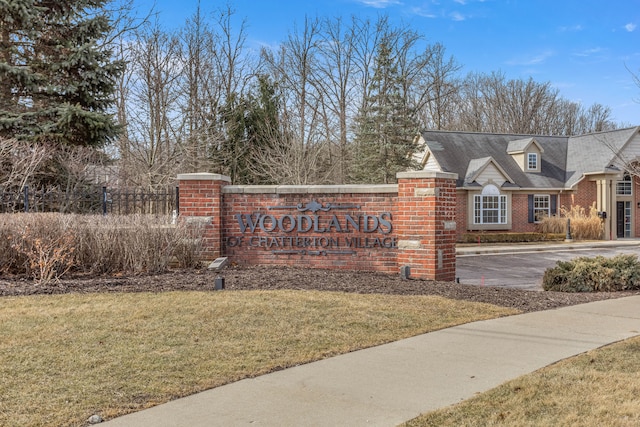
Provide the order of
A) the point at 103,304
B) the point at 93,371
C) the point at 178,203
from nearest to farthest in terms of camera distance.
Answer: the point at 93,371 < the point at 103,304 < the point at 178,203

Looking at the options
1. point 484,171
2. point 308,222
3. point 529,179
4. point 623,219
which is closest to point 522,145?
point 529,179

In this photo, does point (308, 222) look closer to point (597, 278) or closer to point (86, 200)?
point (86, 200)

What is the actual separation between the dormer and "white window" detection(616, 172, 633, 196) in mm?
4886

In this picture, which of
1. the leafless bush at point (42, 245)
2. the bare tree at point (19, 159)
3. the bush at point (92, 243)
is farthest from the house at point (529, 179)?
the leafless bush at point (42, 245)

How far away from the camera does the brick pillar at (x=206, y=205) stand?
10.6 meters

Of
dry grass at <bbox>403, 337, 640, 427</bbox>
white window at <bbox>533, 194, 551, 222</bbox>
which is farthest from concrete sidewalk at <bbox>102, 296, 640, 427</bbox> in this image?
white window at <bbox>533, 194, 551, 222</bbox>

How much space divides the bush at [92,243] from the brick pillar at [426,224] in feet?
13.1

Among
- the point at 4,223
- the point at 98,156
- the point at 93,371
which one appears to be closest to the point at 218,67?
the point at 98,156

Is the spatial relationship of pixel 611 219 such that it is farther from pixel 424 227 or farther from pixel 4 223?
pixel 4 223

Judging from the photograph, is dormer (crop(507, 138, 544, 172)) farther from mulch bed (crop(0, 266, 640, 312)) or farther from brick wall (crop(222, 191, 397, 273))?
brick wall (crop(222, 191, 397, 273))

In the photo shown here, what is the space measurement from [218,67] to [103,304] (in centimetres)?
2646

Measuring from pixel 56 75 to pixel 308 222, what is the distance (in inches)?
436

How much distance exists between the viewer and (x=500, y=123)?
52125 mm

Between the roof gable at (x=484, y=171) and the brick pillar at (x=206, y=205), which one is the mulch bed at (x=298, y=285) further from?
the roof gable at (x=484, y=171)
